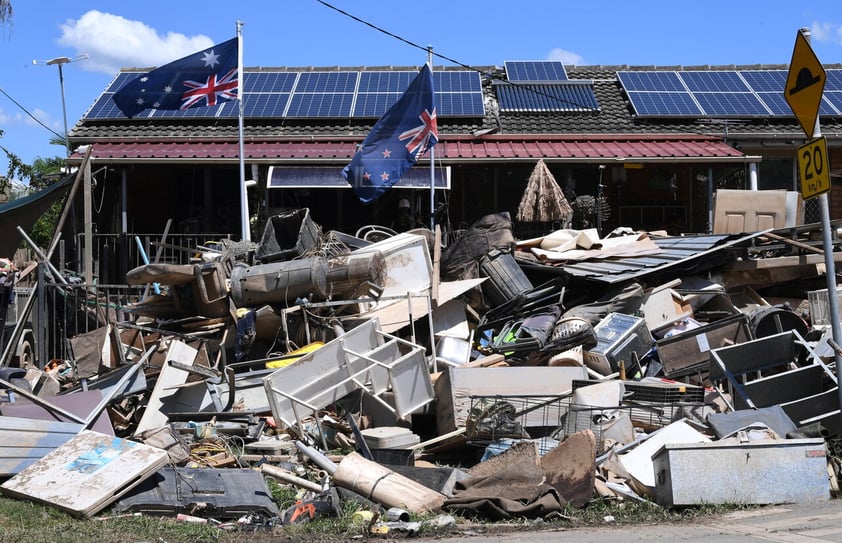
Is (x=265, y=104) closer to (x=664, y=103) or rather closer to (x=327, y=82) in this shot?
(x=327, y=82)

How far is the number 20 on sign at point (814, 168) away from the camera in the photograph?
7137 mm

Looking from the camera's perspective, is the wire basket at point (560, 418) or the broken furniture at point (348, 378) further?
the broken furniture at point (348, 378)

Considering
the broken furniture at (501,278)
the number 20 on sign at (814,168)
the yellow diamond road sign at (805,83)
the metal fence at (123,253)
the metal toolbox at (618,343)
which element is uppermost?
the yellow diamond road sign at (805,83)

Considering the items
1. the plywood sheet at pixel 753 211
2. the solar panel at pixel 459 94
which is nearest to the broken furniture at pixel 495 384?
the plywood sheet at pixel 753 211

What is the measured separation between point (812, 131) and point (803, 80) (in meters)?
0.46

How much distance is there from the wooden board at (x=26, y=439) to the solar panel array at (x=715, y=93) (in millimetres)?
12562

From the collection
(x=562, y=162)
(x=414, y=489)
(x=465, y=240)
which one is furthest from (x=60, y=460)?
(x=562, y=162)

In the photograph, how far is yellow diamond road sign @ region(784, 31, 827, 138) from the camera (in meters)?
7.11

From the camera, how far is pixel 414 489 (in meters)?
6.86

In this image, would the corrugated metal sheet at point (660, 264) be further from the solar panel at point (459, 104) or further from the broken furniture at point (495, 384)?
the solar panel at point (459, 104)

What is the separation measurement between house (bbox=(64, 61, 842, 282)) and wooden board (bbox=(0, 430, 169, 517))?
281 inches

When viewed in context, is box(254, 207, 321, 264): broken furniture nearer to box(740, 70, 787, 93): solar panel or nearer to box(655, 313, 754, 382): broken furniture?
box(655, 313, 754, 382): broken furniture

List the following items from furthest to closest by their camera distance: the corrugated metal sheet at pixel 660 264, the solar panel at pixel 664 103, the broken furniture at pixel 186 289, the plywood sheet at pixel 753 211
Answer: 1. the solar panel at pixel 664 103
2. the plywood sheet at pixel 753 211
3. the corrugated metal sheet at pixel 660 264
4. the broken furniture at pixel 186 289

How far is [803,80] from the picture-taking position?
728 centimetres
